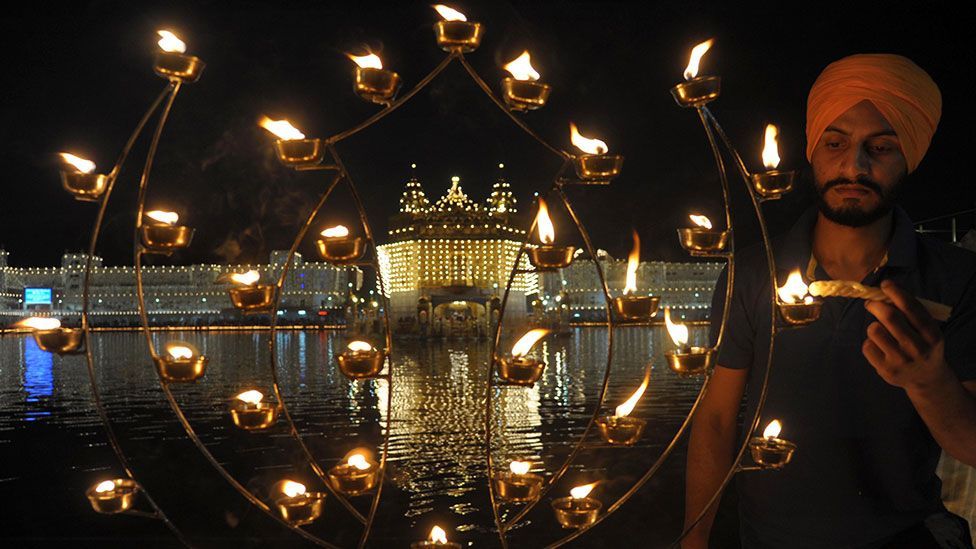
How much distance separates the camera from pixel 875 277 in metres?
2.02

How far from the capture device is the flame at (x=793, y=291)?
1.90 metres

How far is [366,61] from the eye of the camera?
7.05 ft

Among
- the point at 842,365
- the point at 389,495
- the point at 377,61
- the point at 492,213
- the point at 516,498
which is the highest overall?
the point at 492,213

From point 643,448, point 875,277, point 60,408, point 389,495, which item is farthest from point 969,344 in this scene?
point 60,408

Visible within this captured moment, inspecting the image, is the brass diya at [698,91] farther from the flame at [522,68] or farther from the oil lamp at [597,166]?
the flame at [522,68]

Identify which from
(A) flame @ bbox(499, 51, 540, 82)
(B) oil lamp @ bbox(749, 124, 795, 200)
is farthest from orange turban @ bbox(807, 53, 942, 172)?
(A) flame @ bbox(499, 51, 540, 82)

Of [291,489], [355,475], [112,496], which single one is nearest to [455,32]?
[355,475]

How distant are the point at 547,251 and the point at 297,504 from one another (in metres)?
0.92

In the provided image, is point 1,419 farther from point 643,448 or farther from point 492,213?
point 492,213

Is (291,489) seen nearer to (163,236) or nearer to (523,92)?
(163,236)

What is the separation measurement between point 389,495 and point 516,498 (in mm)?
3445

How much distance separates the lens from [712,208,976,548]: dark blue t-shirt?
1905 mm

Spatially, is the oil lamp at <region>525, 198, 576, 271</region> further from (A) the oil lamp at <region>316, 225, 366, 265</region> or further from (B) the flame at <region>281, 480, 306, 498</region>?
(B) the flame at <region>281, 480, 306, 498</region>

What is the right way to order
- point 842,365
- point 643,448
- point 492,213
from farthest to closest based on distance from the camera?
point 492,213, point 643,448, point 842,365
